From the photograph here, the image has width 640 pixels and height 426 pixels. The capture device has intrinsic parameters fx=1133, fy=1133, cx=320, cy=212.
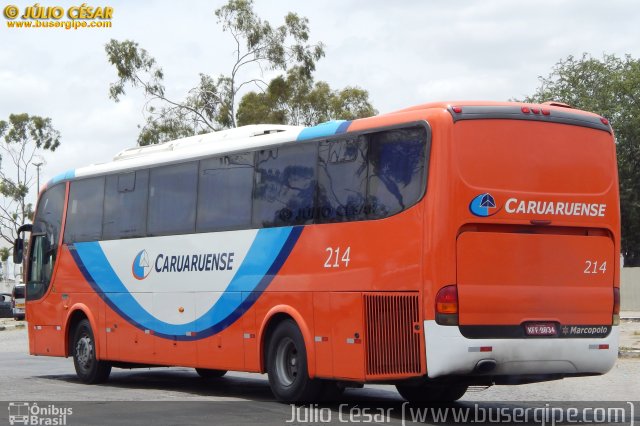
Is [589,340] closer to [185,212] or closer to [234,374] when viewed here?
[185,212]

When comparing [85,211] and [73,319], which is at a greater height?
[85,211]

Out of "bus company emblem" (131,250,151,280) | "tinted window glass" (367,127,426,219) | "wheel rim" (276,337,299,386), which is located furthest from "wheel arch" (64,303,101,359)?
"tinted window glass" (367,127,426,219)

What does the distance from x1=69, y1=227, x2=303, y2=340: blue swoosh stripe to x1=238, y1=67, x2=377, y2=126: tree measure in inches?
1059

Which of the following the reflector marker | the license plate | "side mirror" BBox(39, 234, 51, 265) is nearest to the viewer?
the license plate

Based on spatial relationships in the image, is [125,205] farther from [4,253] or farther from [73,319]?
[4,253]

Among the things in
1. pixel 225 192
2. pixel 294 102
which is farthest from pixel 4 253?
pixel 225 192

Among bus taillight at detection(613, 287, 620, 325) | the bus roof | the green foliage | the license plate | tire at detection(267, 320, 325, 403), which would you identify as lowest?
tire at detection(267, 320, 325, 403)

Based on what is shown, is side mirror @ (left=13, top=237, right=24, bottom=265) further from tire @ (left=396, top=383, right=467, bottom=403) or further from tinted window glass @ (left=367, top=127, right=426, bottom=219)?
tinted window glass @ (left=367, top=127, right=426, bottom=219)

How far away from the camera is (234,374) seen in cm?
2028

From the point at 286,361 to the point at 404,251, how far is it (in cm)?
279

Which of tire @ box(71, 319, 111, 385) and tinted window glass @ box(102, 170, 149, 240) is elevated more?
tinted window glass @ box(102, 170, 149, 240)

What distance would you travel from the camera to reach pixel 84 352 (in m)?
18.5

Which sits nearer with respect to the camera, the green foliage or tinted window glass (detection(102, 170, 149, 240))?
tinted window glass (detection(102, 170, 149, 240))

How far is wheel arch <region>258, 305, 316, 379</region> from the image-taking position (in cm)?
1348
